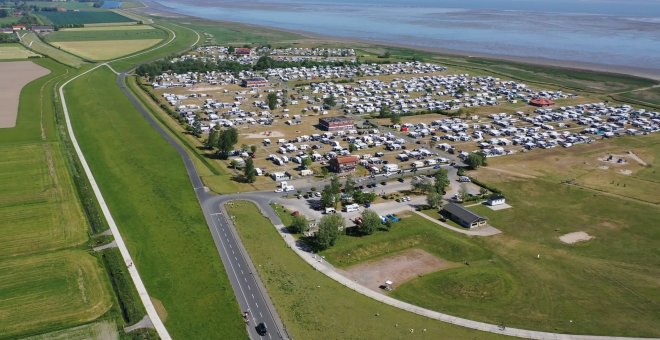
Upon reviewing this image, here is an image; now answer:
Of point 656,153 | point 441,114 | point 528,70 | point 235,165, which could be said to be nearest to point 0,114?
point 235,165

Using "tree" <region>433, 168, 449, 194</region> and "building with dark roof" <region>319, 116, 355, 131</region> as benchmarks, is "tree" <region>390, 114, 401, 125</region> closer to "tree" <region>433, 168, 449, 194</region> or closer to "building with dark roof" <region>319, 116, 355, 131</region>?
"building with dark roof" <region>319, 116, 355, 131</region>

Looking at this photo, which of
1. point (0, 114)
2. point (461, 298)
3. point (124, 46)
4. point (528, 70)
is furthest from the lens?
point (124, 46)

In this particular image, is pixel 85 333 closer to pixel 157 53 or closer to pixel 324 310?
pixel 324 310

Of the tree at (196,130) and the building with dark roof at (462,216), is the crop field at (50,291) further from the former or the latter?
the tree at (196,130)

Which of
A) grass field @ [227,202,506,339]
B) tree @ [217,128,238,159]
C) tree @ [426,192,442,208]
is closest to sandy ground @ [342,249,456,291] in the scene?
grass field @ [227,202,506,339]

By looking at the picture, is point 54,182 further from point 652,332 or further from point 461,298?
point 652,332

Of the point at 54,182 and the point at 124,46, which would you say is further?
the point at 124,46

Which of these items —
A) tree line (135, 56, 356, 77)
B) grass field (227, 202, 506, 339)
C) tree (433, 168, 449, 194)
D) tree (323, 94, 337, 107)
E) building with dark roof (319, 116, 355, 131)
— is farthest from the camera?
tree line (135, 56, 356, 77)

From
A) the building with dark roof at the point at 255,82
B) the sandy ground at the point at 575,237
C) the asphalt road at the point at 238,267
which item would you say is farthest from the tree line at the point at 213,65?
the sandy ground at the point at 575,237
